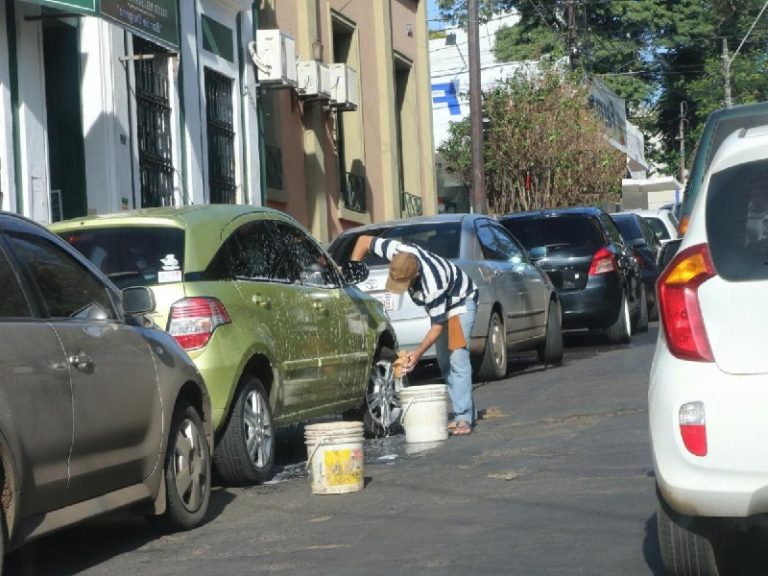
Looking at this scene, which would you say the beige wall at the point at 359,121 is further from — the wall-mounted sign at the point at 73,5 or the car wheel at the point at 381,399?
the car wheel at the point at 381,399

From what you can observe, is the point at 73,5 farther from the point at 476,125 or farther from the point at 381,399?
the point at 476,125

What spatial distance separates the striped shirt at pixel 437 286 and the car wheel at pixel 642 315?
9.84m

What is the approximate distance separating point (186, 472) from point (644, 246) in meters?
16.0

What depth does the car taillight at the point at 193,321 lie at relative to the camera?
8.78 meters

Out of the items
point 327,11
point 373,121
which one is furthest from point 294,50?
point 373,121

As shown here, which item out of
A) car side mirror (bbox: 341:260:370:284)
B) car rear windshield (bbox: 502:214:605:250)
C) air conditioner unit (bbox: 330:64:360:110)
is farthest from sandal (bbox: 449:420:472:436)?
air conditioner unit (bbox: 330:64:360:110)

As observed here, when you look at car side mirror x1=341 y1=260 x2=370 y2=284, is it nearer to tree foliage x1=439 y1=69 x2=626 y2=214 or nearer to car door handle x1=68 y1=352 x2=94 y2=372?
car door handle x1=68 y1=352 x2=94 y2=372

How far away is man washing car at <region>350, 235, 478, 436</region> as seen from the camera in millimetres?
11391

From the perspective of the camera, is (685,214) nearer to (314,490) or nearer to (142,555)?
(314,490)

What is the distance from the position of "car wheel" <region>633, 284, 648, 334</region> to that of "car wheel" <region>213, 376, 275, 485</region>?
1237cm

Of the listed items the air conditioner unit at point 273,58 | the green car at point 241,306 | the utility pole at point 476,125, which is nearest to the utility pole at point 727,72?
the utility pole at point 476,125

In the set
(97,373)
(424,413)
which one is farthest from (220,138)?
(97,373)

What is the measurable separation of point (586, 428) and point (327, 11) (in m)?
16.0

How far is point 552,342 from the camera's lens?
55.7 feet
